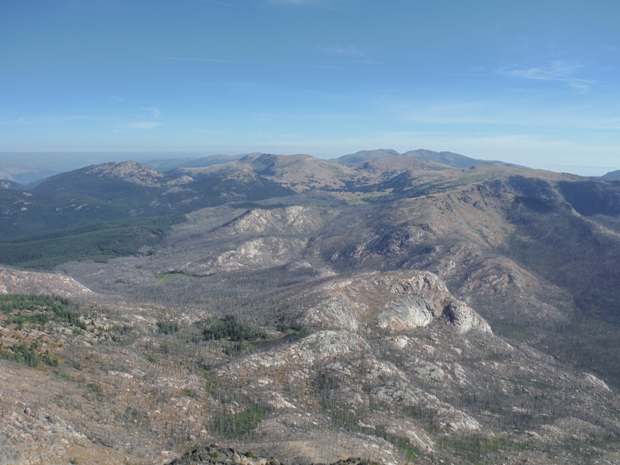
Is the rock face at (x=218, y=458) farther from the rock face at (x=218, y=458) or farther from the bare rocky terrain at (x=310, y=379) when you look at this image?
the bare rocky terrain at (x=310, y=379)

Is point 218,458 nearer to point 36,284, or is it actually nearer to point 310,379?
point 310,379

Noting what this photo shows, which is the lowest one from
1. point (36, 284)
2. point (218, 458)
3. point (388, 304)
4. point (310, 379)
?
point (310, 379)

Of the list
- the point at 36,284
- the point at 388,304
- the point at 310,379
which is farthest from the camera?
the point at 36,284

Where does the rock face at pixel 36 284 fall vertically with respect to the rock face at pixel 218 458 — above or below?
below

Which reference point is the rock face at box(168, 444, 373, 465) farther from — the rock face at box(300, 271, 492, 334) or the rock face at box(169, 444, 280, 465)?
the rock face at box(300, 271, 492, 334)

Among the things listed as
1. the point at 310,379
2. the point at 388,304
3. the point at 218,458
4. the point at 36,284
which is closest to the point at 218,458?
the point at 218,458

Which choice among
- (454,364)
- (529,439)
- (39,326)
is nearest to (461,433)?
(529,439)

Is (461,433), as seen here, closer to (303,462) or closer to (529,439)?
(529,439)

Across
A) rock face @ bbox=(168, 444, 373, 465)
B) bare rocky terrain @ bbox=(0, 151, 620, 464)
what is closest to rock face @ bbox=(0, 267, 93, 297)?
bare rocky terrain @ bbox=(0, 151, 620, 464)

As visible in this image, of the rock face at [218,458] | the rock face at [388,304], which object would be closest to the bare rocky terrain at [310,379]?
the rock face at [388,304]

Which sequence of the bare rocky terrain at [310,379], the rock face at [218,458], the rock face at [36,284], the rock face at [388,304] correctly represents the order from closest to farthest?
the rock face at [218,458], the bare rocky terrain at [310,379], the rock face at [388,304], the rock face at [36,284]

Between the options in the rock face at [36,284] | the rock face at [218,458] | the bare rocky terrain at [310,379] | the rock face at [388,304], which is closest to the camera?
the rock face at [218,458]
